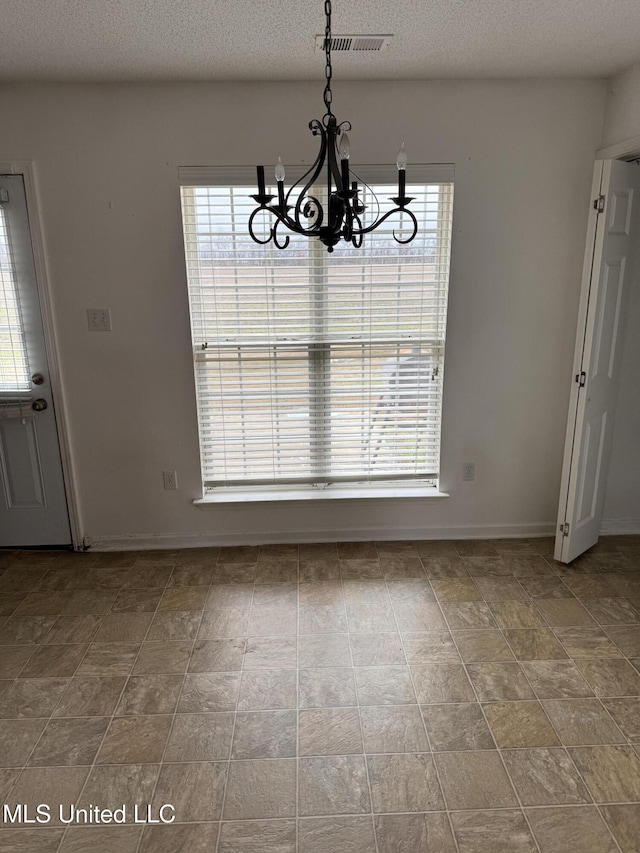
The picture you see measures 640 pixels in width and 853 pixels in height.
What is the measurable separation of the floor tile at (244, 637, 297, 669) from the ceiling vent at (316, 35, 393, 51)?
2.61 m

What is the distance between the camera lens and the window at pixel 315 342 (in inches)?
116

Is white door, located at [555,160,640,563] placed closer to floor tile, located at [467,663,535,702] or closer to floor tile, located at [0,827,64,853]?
floor tile, located at [467,663,535,702]

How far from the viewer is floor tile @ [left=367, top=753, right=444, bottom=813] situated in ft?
5.55

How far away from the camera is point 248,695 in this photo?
214 cm

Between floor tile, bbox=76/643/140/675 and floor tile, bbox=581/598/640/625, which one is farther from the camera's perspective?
floor tile, bbox=581/598/640/625

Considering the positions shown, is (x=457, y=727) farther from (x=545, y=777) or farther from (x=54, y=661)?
(x=54, y=661)

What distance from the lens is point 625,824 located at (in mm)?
1619

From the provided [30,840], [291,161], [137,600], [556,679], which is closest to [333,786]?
[30,840]

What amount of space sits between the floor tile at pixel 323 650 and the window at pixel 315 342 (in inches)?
42.3

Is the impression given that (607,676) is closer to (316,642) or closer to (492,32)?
(316,642)

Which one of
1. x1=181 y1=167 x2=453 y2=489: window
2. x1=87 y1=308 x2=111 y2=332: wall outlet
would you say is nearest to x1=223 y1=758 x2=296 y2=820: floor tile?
x1=181 y1=167 x2=453 y2=489: window

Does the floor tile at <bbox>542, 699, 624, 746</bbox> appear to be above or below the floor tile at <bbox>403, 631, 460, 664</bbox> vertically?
below

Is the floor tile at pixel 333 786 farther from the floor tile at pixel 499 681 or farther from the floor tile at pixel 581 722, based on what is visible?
the floor tile at pixel 581 722

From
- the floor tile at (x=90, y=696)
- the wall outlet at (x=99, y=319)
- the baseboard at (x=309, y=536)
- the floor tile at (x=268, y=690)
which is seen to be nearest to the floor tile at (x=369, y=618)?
the floor tile at (x=268, y=690)
